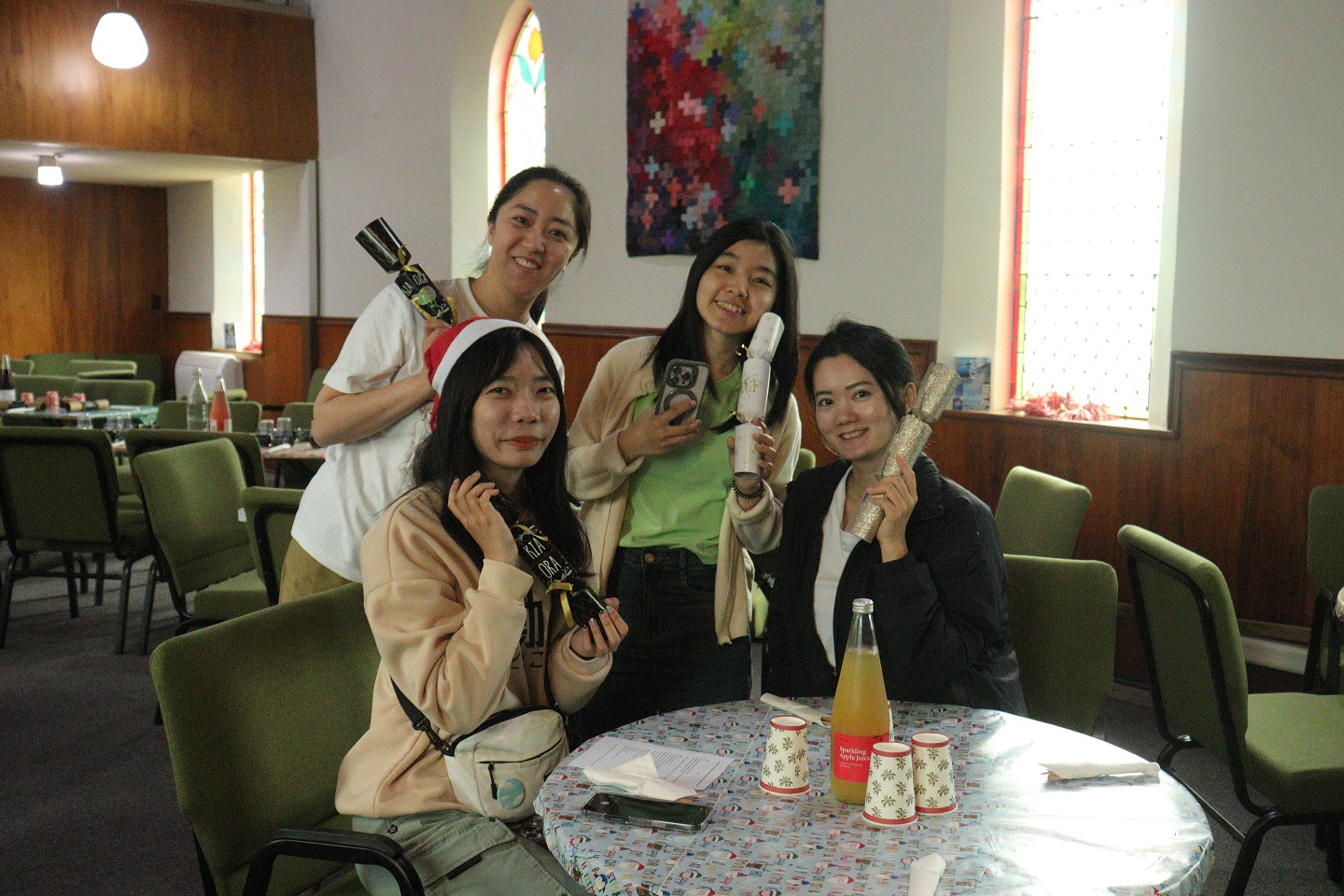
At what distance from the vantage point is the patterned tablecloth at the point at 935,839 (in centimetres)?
131

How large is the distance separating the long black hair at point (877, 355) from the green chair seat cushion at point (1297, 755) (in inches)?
42.3

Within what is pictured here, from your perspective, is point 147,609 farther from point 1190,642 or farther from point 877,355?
point 1190,642

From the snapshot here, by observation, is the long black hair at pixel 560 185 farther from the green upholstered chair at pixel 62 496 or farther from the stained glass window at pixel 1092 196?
the stained glass window at pixel 1092 196

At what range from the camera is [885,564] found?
1917mm

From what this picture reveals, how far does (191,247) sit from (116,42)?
4.38m

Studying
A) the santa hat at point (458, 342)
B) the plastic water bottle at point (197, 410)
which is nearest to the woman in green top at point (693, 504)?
the santa hat at point (458, 342)

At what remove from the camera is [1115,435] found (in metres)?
4.29

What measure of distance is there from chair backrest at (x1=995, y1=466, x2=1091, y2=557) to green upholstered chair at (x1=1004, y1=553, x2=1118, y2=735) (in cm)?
60

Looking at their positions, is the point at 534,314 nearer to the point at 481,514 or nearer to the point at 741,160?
the point at 481,514

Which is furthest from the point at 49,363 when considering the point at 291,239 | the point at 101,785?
the point at 101,785

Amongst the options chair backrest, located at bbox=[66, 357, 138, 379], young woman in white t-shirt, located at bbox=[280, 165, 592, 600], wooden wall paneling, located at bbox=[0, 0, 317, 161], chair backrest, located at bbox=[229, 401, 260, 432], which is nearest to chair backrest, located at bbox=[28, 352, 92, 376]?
chair backrest, located at bbox=[66, 357, 138, 379]

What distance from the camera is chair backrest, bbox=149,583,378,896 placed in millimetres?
1662

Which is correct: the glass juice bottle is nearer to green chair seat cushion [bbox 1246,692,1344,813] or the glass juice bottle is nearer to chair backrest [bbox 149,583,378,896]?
chair backrest [bbox 149,583,378,896]

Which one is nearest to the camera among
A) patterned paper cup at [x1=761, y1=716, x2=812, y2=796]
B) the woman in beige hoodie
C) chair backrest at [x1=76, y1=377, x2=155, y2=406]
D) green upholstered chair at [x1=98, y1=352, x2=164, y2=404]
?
patterned paper cup at [x1=761, y1=716, x2=812, y2=796]
